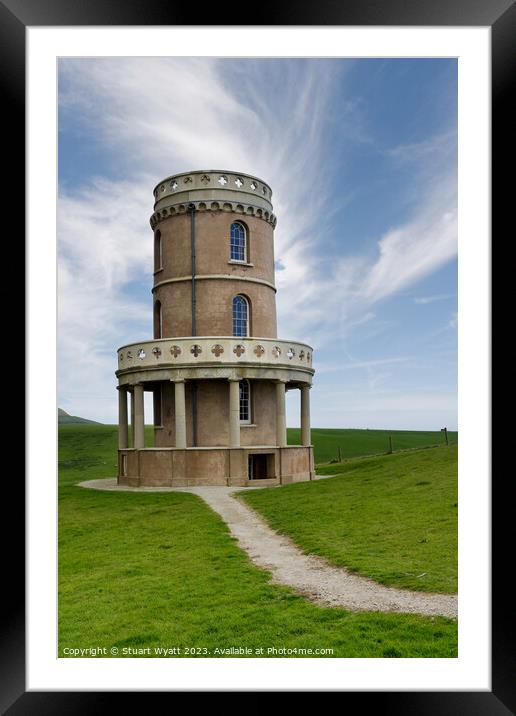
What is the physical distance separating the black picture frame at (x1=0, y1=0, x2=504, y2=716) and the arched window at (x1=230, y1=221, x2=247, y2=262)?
27.7m

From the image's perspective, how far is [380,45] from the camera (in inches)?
282

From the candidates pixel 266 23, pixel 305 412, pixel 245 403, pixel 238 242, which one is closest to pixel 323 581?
pixel 266 23

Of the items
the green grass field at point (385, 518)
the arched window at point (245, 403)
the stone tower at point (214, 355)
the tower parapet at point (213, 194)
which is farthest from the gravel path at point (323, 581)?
the tower parapet at point (213, 194)

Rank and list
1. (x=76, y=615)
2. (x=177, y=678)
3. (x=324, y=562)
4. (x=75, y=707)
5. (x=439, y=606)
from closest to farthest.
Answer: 1. (x=75, y=707)
2. (x=177, y=678)
3. (x=439, y=606)
4. (x=76, y=615)
5. (x=324, y=562)

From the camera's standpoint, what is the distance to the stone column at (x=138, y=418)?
30.8m

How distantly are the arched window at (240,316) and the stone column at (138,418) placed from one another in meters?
6.39

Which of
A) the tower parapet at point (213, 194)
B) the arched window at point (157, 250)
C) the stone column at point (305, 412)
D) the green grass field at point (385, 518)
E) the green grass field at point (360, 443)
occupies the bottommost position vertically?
the green grass field at point (360, 443)

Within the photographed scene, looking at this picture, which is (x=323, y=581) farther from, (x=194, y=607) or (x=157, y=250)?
(x=157, y=250)

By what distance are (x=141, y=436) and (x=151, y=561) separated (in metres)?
17.8

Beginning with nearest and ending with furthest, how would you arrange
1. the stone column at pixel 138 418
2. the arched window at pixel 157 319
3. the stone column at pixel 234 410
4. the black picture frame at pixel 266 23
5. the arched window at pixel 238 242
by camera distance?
the black picture frame at pixel 266 23
the stone column at pixel 234 410
the stone column at pixel 138 418
the arched window at pixel 238 242
the arched window at pixel 157 319

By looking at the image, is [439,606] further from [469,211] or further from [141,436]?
[141,436]

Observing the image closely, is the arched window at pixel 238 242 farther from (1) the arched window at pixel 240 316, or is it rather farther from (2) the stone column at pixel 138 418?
(2) the stone column at pixel 138 418

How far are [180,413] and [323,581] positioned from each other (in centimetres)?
2011

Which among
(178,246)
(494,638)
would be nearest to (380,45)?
(494,638)
